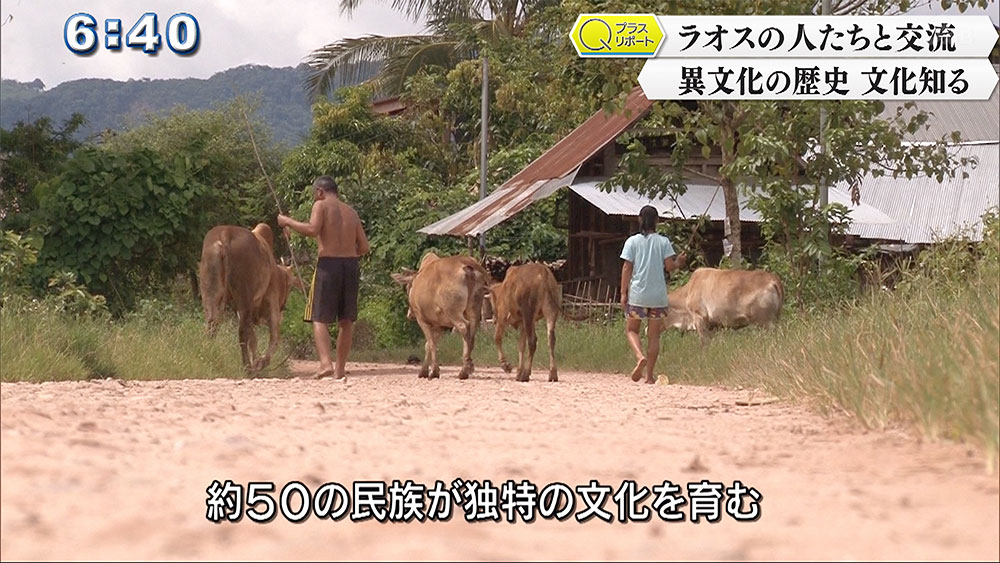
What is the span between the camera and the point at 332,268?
12.9 metres

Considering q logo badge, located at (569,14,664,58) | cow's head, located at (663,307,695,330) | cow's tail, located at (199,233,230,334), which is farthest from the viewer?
cow's head, located at (663,307,695,330)

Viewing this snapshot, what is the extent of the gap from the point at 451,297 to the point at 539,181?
40.6 ft

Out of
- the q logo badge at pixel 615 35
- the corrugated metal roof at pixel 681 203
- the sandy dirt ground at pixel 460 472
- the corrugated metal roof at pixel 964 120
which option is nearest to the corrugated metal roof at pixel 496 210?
the corrugated metal roof at pixel 681 203

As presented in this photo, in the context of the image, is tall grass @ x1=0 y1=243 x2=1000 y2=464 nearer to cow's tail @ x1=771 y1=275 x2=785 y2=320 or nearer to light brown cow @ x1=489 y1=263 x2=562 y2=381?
cow's tail @ x1=771 y1=275 x2=785 y2=320

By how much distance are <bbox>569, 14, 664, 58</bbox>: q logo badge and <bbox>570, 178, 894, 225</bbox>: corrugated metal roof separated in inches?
178

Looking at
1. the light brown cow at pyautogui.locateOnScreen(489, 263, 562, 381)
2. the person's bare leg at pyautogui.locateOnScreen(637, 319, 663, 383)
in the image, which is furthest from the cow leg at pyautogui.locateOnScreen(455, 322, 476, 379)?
the person's bare leg at pyautogui.locateOnScreen(637, 319, 663, 383)

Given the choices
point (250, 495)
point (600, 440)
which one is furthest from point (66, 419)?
point (600, 440)

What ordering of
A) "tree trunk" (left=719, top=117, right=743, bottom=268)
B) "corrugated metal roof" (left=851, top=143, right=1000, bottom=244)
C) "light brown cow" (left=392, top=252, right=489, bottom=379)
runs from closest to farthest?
1. "light brown cow" (left=392, top=252, right=489, bottom=379)
2. "tree trunk" (left=719, top=117, right=743, bottom=268)
3. "corrugated metal roof" (left=851, top=143, right=1000, bottom=244)

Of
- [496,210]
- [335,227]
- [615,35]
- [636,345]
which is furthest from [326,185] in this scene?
[496,210]

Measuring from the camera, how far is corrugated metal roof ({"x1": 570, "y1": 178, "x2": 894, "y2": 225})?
2355 cm

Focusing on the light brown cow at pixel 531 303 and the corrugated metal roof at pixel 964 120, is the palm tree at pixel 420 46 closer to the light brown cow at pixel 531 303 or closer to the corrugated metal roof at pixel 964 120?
the corrugated metal roof at pixel 964 120

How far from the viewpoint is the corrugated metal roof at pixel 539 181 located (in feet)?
78.5

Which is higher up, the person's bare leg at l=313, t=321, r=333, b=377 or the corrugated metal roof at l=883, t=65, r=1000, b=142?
the corrugated metal roof at l=883, t=65, r=1000, b=142
